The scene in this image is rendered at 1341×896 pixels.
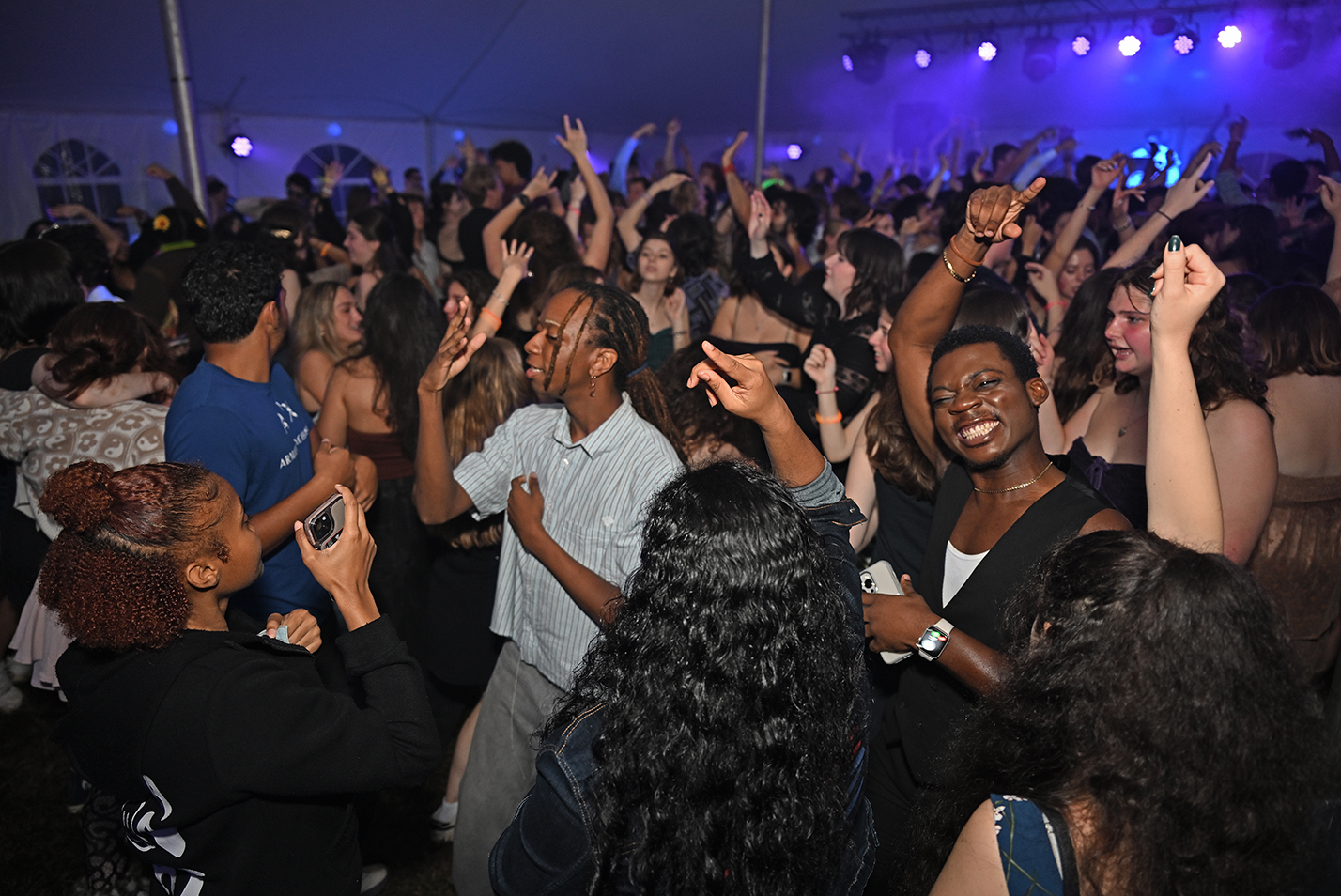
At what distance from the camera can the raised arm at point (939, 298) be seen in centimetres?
187

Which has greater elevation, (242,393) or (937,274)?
(937,274)

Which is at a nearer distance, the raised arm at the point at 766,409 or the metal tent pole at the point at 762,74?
the raised arm at the point at 766,409

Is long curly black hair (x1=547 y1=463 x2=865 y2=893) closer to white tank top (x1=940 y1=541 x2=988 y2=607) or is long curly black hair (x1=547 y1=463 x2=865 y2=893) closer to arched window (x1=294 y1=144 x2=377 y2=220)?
white tank top (x1=940 y1=541 x2=988 y2=607)

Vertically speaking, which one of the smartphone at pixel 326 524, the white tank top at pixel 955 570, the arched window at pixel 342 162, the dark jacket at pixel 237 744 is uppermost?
the arched window at pixel 342 162

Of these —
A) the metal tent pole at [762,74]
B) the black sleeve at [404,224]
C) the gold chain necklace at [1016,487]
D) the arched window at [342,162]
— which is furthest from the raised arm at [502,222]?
the arched window at [342,162]

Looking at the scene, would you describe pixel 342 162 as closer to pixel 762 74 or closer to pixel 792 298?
pixel 762 74

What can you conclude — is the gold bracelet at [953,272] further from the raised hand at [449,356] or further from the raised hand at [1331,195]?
the raised hand at [1331,195]

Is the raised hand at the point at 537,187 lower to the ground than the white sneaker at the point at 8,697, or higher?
higher

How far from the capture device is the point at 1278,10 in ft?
34.9

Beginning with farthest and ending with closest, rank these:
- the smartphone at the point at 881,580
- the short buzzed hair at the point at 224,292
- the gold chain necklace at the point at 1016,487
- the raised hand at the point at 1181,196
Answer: the raised hand at the point at 1181,196, the short buzzed hair at the point at 224,292, the smartphone at the point at 881,580, the gold chain necklace at the point at 1016,487

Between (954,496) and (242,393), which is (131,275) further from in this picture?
(954,496)

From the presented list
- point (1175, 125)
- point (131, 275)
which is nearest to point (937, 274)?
point (131, 275)

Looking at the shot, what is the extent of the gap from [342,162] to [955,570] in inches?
549

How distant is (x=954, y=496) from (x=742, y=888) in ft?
3.84
